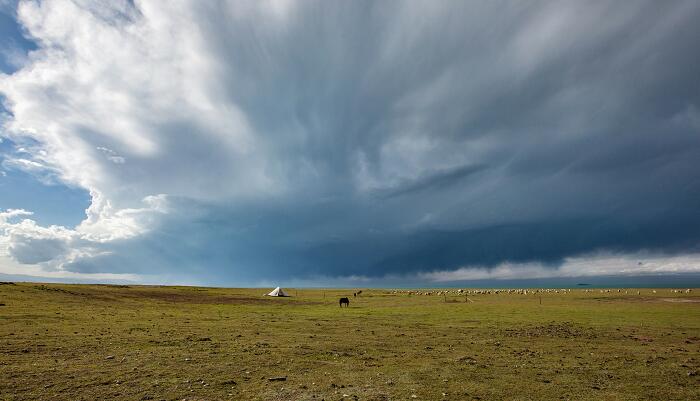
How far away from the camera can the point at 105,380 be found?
1420 centimetres

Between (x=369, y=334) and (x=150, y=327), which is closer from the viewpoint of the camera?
(x=369, y=334)

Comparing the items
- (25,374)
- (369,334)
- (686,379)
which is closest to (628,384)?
(686,379)

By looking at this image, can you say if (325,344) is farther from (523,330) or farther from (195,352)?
(523,330)

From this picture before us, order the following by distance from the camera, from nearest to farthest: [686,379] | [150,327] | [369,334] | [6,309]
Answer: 1. [686,379]
2. [369,334]
3. [150,327]
4. [6,309]

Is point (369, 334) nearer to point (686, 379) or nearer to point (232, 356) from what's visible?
point (232, 356)

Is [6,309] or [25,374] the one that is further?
[6,309]

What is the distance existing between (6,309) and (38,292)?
25.6 m

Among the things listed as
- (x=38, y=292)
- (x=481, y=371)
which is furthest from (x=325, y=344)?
(x=38, y=292)

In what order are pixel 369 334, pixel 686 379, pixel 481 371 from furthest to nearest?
pixel 369 334, pixel 481 371, pixel 686 379

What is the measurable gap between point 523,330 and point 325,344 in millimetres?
18380

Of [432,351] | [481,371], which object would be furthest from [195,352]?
[481,371]

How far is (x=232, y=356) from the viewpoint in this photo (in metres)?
19.4

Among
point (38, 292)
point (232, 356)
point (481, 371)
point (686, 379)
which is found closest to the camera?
point (686, 379)

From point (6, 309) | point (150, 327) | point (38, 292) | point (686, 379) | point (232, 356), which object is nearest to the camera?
point (686, 379)
